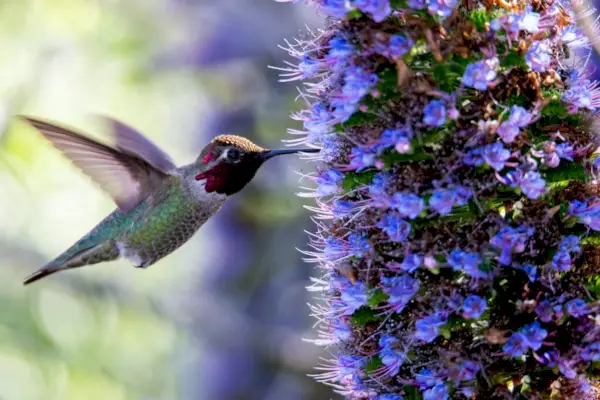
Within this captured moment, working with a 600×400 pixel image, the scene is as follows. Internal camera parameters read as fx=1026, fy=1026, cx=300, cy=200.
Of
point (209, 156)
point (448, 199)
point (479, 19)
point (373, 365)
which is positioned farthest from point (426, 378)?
point (209, 156)

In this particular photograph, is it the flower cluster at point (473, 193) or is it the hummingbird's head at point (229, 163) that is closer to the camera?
the flower cluster at point (473, 193)

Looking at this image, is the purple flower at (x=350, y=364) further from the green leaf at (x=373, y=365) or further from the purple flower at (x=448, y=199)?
the purple flower at (x=448, y=199)

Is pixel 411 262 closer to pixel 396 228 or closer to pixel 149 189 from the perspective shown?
pixel 396 228

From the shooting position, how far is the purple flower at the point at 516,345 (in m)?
4.29

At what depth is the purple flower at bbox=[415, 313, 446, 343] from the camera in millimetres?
4383

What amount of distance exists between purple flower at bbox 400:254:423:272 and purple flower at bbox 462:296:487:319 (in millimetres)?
257

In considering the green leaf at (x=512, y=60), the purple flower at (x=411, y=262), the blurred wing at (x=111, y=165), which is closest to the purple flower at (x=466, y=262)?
the purple flower at (x=411, y=262)

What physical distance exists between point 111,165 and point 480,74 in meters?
2.72

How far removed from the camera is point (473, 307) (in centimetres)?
432

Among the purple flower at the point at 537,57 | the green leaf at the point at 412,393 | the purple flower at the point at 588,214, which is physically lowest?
the green leaf at the point at 412,393

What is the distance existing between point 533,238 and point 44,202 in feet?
29.4

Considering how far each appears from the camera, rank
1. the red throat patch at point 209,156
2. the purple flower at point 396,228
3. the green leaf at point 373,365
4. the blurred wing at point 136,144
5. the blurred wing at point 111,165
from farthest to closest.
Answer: the red throat patch at point 209,156 → the blurred wing at point 136,144 → the blurred wing at point 111,165 → the green leaf at point 373,365 → the purple flower at point 396,228

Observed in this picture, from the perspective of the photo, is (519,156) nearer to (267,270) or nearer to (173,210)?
(173,210)

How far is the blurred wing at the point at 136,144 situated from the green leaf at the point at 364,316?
1911 millimetres
